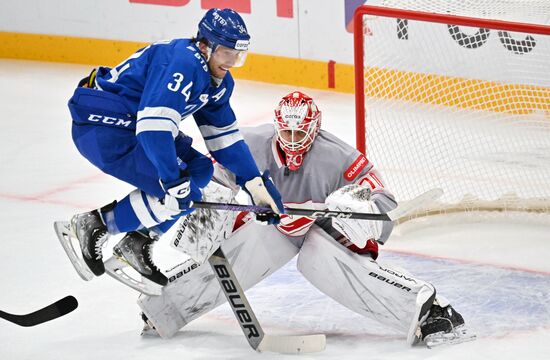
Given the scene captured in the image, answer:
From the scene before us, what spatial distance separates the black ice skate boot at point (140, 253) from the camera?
161 inches

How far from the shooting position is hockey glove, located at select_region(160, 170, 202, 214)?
3721 millimetres

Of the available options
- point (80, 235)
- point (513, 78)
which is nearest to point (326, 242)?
point (80, 235)

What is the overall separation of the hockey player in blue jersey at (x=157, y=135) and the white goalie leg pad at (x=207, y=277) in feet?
0.32

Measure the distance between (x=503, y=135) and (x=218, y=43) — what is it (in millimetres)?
2197

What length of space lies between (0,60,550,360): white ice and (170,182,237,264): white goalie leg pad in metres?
0.33

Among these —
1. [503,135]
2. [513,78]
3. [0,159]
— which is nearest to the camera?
[503,135]

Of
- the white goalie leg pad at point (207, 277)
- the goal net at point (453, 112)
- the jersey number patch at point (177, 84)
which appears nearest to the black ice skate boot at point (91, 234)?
the white goalie leg pad at point (207, 277)

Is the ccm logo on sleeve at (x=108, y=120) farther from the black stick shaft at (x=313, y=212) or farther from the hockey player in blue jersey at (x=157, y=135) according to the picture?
the black stick shaft at (x=313, y=212)

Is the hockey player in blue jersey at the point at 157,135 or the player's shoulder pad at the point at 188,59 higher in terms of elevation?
the player's shoulder pad at the point at 188,59

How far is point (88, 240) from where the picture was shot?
407 cm

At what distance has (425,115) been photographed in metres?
5.61

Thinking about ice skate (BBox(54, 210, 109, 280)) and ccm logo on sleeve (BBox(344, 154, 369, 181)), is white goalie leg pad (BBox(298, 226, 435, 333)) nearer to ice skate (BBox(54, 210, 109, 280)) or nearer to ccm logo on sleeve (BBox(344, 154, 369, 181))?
ccm logo on sleeve (BBox(344, 154, 369, 181))

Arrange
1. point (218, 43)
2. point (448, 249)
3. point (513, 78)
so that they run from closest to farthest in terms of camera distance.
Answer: point (218, 43) < point (448, 249) < point (513, 78)

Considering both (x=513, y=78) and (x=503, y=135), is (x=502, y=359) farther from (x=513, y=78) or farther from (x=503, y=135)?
(x=513, y=78)
